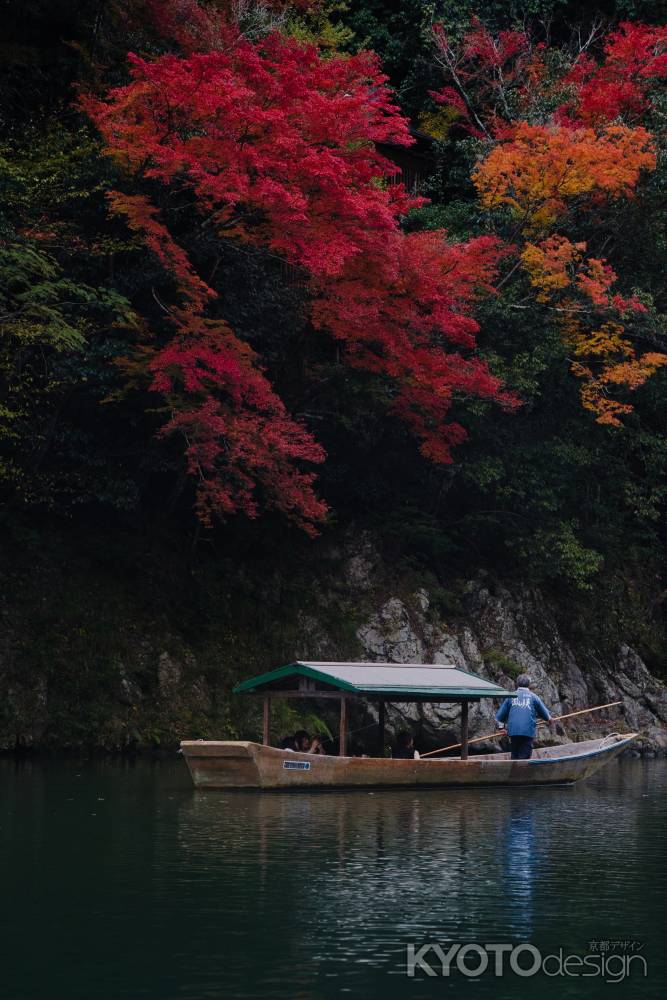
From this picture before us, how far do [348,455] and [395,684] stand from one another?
11228 mm

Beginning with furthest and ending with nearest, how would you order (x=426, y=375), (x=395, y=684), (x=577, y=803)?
1. (x=426, y=375)
2. (x=395, y=684)
3. (x=577, y=803)

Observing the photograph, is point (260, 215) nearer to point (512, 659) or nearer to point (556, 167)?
point (556, 167)

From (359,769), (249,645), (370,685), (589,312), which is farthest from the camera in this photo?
(589,312)

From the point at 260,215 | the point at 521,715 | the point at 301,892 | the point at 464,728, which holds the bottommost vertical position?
the point at 301,892

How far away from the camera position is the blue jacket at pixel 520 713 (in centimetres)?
2323

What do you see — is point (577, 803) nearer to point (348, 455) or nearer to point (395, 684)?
point (395, 684)

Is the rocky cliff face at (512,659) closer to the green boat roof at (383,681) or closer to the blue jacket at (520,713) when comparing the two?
the green boat roof at (383,681)

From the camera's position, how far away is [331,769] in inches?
866

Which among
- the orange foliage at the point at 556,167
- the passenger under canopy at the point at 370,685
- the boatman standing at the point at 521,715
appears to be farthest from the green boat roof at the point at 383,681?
the orange foliage at the point at 556,167

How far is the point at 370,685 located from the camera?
22.8 metres

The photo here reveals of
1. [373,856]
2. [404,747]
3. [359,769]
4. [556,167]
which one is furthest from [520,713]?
[556,167]

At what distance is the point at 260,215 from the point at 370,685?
32.9 feet

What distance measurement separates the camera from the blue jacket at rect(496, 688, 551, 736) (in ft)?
76.2

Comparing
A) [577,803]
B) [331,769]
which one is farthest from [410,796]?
[577,803]
